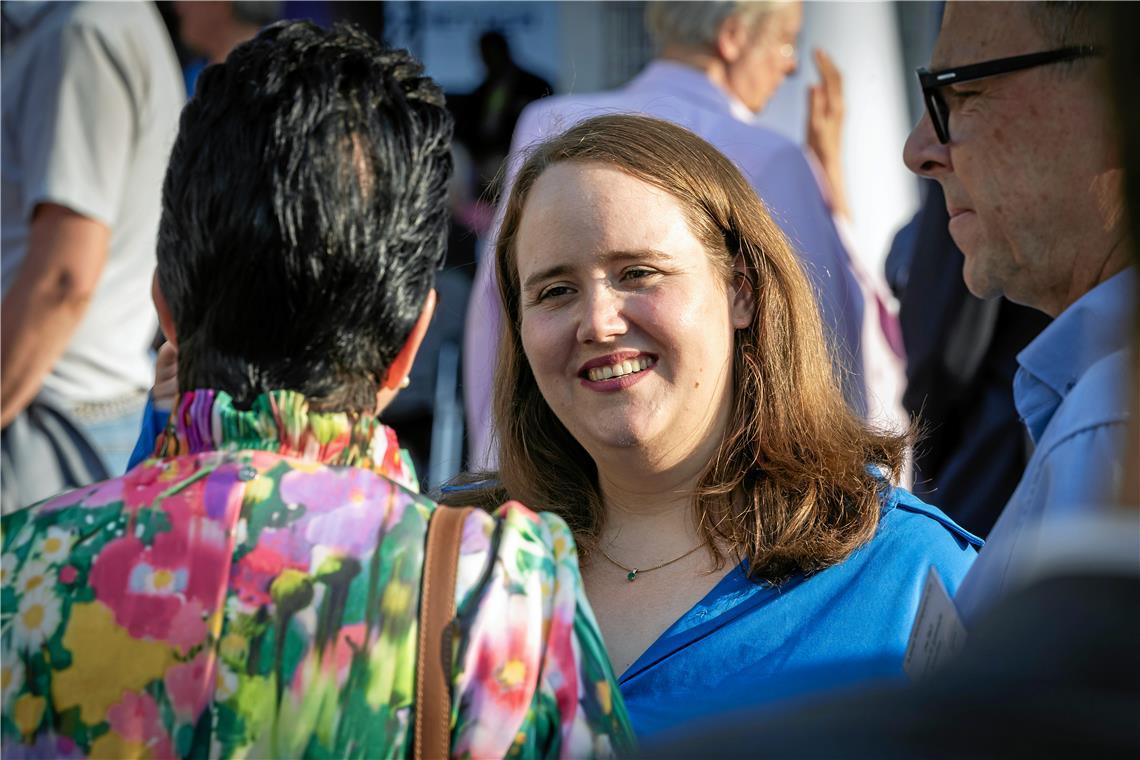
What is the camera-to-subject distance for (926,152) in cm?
227

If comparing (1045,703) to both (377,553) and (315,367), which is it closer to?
(377,553)

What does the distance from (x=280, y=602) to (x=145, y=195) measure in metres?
2.66

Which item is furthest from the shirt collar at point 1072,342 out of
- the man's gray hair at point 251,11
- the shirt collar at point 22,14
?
the man's gray hair at point 251,11

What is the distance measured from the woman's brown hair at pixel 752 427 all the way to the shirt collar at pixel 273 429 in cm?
98

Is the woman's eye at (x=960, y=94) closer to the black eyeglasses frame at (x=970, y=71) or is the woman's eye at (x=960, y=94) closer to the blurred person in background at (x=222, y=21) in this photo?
the black eyeglasses frame at (x=970, y=71)

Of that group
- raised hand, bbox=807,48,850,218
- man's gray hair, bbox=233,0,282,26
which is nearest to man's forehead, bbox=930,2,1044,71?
raised hand, bbox=807,48,850,218

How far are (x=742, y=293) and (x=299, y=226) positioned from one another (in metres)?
1.25

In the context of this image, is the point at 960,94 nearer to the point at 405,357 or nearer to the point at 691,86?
the point at 405,357

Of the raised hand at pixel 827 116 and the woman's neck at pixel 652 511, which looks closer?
the woman's neck at pixel 652 511

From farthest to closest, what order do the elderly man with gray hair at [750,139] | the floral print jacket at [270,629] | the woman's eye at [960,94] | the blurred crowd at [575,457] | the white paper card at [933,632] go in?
the elderly man with gray hair at [750,139], the woman's eye at [960,94], the white paper card at [933,632], the floral print jacket at [270,629], the blurred crowd at [575,457]

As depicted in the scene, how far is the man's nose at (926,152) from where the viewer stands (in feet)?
7.38

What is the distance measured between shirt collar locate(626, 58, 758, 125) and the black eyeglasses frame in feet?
6.78

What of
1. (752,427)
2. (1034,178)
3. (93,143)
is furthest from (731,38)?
(1034,178)

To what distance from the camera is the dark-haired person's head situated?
5.03 ft
